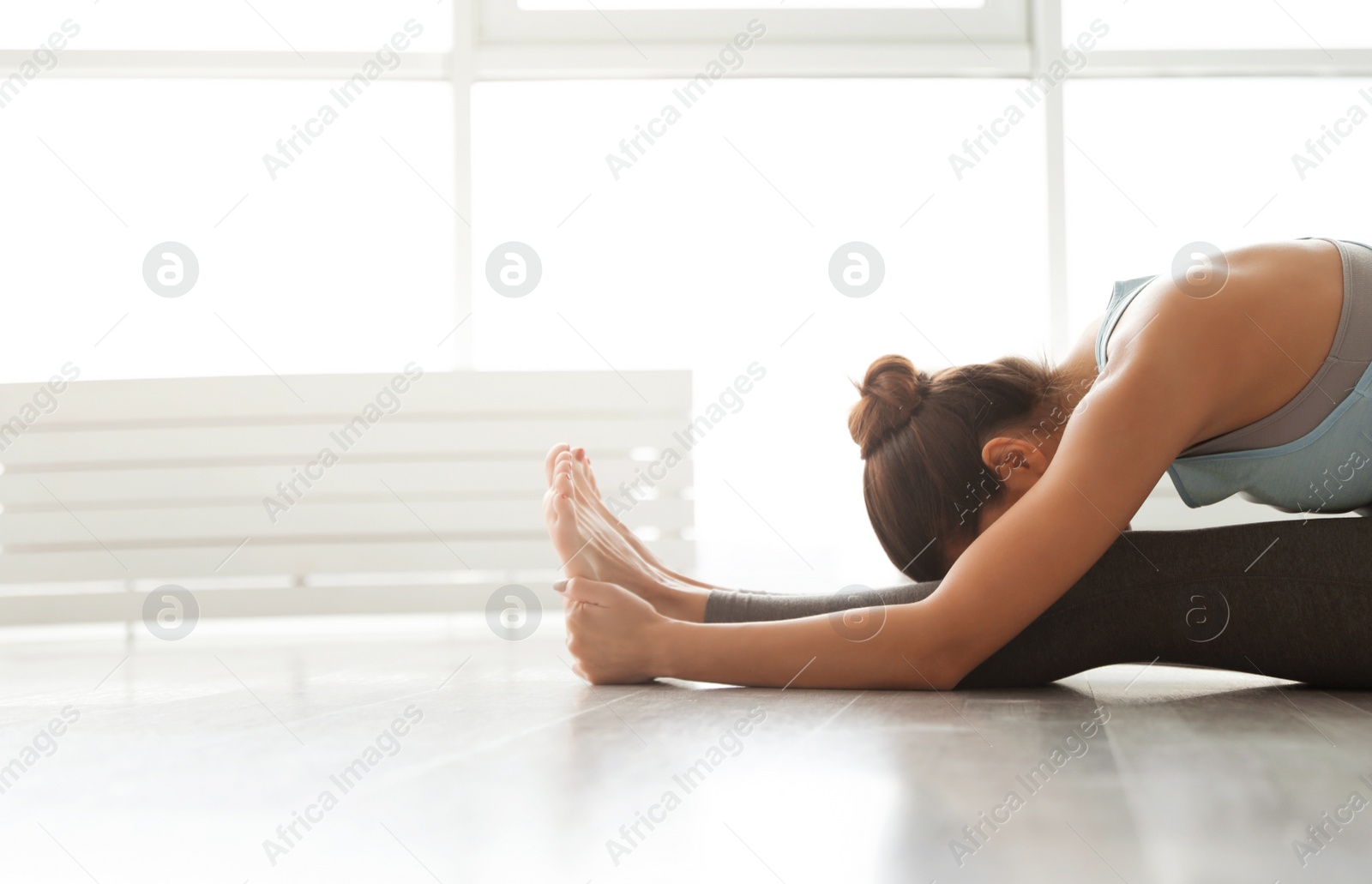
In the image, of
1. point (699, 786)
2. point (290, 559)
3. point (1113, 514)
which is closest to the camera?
point (699, 786)

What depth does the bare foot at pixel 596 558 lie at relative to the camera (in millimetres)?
1023

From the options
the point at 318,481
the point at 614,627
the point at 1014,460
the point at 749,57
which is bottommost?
the point at 1014,460

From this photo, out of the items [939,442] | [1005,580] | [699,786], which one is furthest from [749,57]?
[699,786]

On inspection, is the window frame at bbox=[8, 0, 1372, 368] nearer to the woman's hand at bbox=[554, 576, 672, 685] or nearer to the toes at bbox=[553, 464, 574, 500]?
the toes at bbox=[553, 464, 574, 500]

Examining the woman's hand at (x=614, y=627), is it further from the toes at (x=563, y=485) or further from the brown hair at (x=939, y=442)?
the brown hair at (x=939, y=442)

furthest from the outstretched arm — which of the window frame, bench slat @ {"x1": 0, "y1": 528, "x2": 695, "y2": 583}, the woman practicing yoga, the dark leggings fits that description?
the window frame

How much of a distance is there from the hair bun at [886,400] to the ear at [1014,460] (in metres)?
0.09

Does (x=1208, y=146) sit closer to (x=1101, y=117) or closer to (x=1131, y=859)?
(x=1101, y=117)

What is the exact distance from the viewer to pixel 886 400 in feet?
3.16

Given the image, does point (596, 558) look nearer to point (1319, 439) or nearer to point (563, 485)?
point (563, 485)

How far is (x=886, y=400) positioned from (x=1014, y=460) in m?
0.15

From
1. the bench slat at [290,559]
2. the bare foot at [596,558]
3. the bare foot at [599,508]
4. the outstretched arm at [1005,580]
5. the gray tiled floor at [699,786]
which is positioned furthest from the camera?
the bench slat at [290,559]

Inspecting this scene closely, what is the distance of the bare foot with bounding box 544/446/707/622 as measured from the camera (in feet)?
3.36

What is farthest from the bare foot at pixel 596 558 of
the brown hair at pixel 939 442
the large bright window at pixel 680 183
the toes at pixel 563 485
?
the large bright window at pixel 680 183
